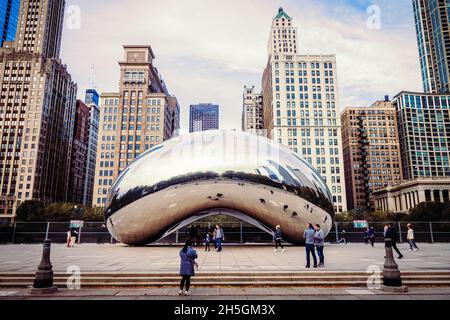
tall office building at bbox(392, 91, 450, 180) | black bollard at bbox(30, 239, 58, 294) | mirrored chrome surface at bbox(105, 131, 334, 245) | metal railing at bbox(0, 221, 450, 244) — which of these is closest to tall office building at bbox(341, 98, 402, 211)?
tall office building at bbox(392, 91, 450, 180)

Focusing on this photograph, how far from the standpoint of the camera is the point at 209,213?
1952cm

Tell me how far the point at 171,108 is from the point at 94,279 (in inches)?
4819

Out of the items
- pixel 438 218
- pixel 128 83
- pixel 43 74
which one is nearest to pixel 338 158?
pixel 438 218

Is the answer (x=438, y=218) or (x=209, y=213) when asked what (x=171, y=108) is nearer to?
(x=438, y=218)

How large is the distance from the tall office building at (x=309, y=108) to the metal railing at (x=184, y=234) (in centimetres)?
6973

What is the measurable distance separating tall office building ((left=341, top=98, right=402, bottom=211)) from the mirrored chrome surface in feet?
429

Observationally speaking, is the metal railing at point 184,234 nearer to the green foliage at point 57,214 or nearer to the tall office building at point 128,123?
the green foliage at point 57,214

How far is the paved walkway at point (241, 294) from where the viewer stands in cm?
754

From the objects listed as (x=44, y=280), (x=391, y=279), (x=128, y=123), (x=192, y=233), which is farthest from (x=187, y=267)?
(x=128, y=123)

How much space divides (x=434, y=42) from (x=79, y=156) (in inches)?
7634

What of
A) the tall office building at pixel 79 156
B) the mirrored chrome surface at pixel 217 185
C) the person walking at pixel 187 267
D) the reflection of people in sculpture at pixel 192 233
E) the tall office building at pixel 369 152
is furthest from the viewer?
the tall office building at pixel 79 156

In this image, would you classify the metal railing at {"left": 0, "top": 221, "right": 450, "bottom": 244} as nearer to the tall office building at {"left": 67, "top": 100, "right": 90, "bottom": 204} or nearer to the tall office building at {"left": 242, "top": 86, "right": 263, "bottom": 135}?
the tall office building at {"left": 67, "top": 100, "right": 90, "bottom": 204}

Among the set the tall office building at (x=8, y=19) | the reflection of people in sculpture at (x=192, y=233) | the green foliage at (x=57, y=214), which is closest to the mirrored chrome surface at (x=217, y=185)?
the reflection of people in sculpture at (x=192, y=233)

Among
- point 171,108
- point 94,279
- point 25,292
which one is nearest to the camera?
point 25,292
